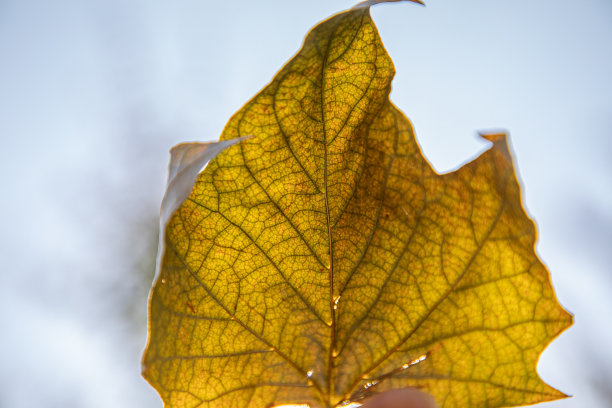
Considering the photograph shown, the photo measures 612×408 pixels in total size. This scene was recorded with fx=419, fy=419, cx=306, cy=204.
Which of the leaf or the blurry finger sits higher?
the leaf

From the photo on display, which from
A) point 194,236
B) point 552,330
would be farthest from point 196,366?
point 552,330

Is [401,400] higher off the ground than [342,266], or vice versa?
[342,266]

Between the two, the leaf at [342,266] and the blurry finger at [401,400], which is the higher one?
the leaf at [342,266]

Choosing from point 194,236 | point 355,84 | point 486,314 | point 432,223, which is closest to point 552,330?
point 486,314

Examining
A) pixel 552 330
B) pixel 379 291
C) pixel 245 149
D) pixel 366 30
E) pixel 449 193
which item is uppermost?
pixel 366 30

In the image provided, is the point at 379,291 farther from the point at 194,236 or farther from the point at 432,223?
the point at 194,236

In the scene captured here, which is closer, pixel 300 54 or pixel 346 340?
pixel 300 54

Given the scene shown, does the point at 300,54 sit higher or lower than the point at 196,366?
higher
